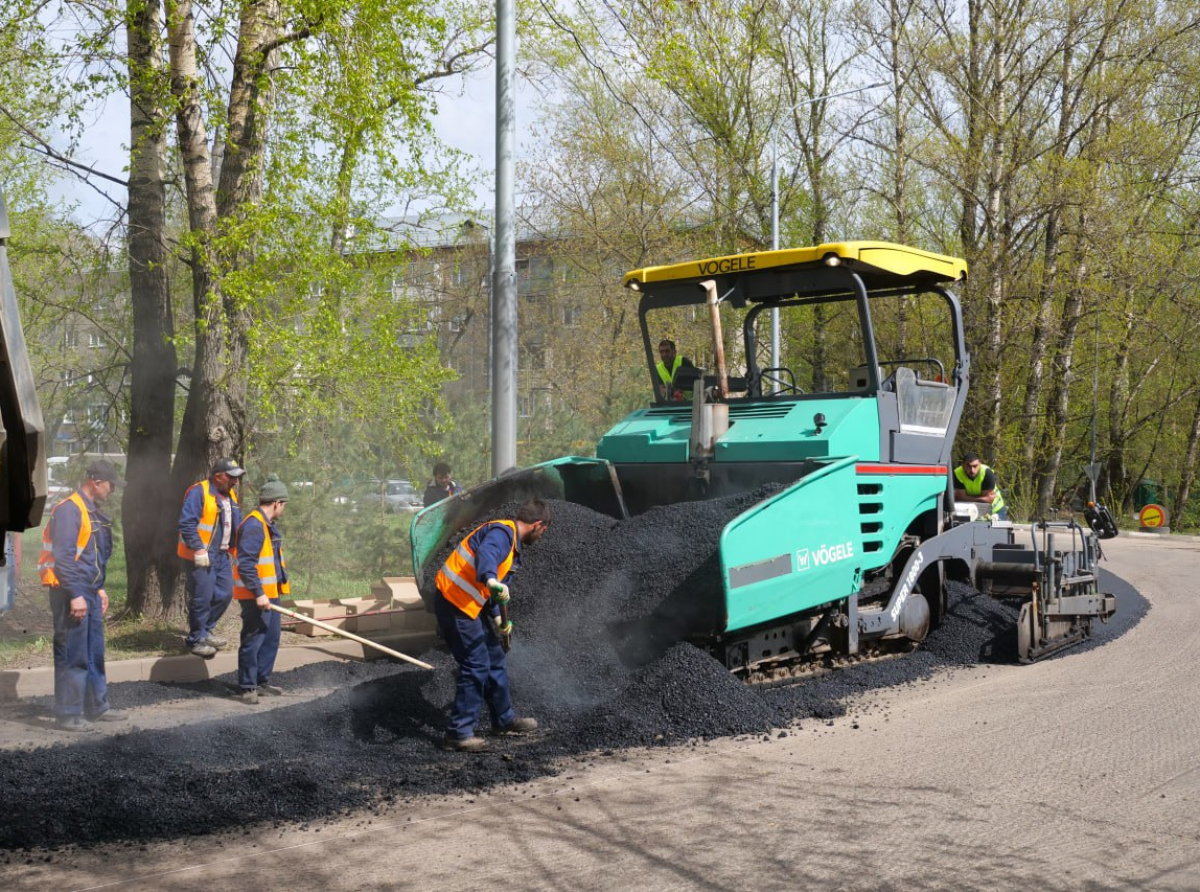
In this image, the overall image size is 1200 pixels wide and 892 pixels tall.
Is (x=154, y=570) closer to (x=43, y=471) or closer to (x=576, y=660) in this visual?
(x=576, y=660)

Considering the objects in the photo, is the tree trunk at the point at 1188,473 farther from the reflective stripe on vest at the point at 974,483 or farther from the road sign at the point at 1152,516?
the reflective stripe on vest at the point at 974,483

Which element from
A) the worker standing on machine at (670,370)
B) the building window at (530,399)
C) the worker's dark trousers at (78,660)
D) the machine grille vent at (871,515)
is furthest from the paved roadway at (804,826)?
the building window at (530,399)

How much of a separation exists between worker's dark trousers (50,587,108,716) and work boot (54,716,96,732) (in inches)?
1.3

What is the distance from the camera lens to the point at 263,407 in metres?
10.5

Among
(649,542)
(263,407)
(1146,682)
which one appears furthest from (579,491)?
(1146,682)

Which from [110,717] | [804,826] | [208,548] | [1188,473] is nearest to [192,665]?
[208,548]

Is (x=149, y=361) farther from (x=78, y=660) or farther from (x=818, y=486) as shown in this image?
(x=818, y=486)

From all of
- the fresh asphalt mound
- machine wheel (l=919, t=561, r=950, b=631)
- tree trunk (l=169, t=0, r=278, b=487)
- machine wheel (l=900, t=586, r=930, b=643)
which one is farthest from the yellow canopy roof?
tree trunk (l=169, t=0, r=278, b=487)

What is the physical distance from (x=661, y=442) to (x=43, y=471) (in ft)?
20.0

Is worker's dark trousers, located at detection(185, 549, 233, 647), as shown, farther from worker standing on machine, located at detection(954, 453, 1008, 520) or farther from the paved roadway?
worker standing on machine, located at detection(954, 453, 1008, 520)

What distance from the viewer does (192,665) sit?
835cm

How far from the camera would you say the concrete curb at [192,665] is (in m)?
7.75

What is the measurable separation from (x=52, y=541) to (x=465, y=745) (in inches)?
115

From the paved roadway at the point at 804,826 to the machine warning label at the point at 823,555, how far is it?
91 cm
